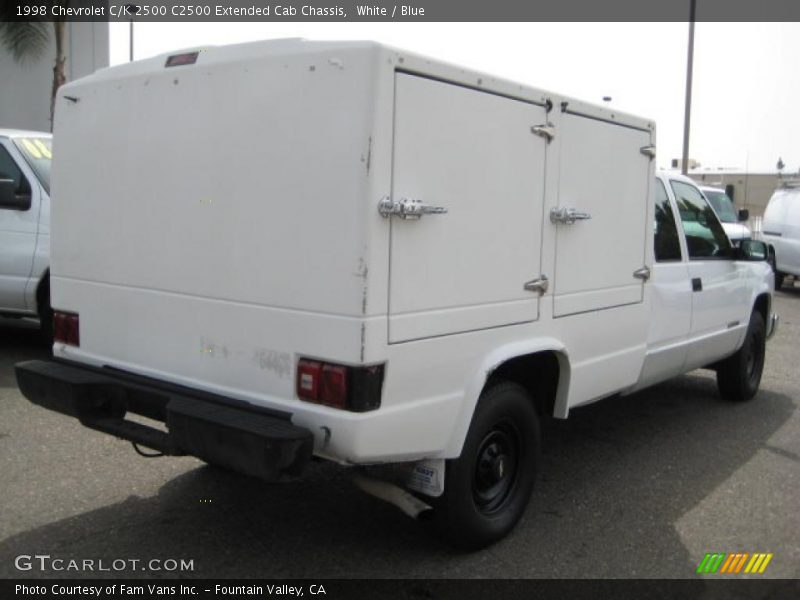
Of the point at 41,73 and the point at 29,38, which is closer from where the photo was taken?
the point at 29,38

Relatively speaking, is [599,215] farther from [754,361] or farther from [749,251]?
[754,361]

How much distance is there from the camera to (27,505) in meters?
4.05

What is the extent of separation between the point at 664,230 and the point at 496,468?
7.44ft

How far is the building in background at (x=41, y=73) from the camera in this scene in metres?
15.6

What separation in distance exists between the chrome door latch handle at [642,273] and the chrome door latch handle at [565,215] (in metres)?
0.80

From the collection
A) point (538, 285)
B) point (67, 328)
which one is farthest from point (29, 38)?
point (538, 285)

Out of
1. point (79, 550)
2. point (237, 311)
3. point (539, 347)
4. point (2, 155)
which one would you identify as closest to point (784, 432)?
point (539, 347)

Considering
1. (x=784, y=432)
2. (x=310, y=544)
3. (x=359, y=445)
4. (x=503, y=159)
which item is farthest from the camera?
(x=784, y=432)

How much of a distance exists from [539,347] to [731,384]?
3620 millimetres

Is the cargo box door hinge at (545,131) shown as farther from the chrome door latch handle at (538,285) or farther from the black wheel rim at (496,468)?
the black wheel rim at (496,468)

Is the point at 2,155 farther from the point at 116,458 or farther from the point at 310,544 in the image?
the point at 310,544

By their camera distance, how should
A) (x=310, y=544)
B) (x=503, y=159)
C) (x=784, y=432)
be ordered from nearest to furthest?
1. (x=503, y=159)
2. (x=310, y=544)
3. (x=784, y=432)

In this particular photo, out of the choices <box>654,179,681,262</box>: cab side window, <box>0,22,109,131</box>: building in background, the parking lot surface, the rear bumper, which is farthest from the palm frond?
<box>654,179,681,262</box>: cab side window

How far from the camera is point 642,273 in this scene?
468 centimetres
